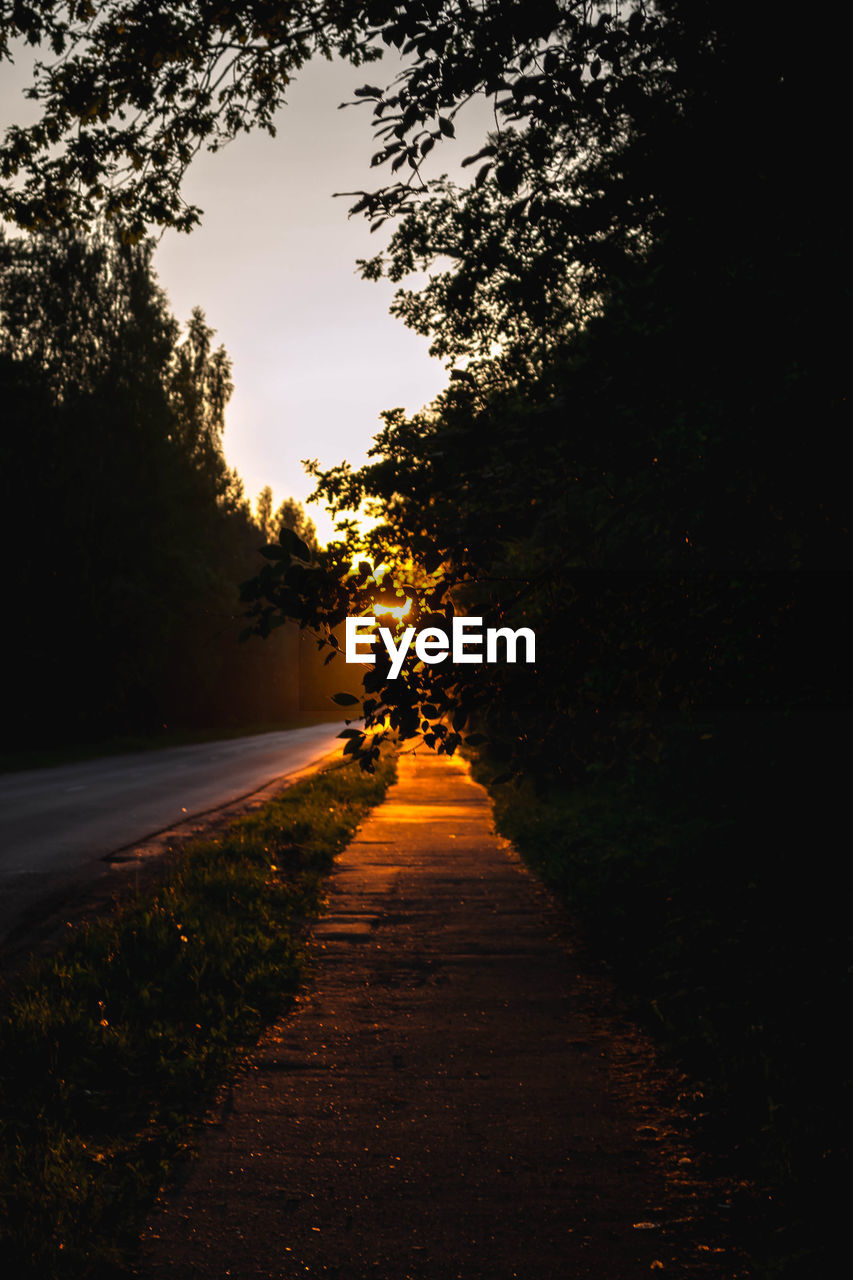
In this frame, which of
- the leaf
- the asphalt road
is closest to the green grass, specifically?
the asphalt road

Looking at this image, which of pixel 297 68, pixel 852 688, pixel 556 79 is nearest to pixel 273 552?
pixel 556 79

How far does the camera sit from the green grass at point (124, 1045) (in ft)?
12.0

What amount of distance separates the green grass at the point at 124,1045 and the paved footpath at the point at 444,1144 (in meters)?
0.21

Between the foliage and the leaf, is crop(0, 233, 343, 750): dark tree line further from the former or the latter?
the leaf

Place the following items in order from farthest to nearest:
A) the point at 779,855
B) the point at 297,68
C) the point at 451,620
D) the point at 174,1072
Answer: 1. the point at 779,855
2. the point at 297,68
3. the point at 174,1072
4. the point at 451,620

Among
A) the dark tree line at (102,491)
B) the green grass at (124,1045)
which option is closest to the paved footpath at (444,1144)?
the green grass at (124,1045)

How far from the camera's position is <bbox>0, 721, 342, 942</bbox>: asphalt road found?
36.6 feet

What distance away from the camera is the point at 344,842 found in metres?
14.3

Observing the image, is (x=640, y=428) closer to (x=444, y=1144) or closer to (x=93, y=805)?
(x=444, y=1144)

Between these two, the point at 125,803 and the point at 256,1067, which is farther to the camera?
the point at 125,803

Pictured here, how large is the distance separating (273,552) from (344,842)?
35.7 feet

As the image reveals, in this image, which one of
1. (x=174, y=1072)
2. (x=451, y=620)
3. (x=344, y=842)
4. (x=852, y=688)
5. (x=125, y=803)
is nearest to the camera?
(x=451, y=620)

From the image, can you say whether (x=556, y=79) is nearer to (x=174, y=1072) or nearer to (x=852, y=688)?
(x=852, y=688)

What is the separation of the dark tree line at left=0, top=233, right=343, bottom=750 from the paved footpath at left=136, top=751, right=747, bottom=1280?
72.0 ft
